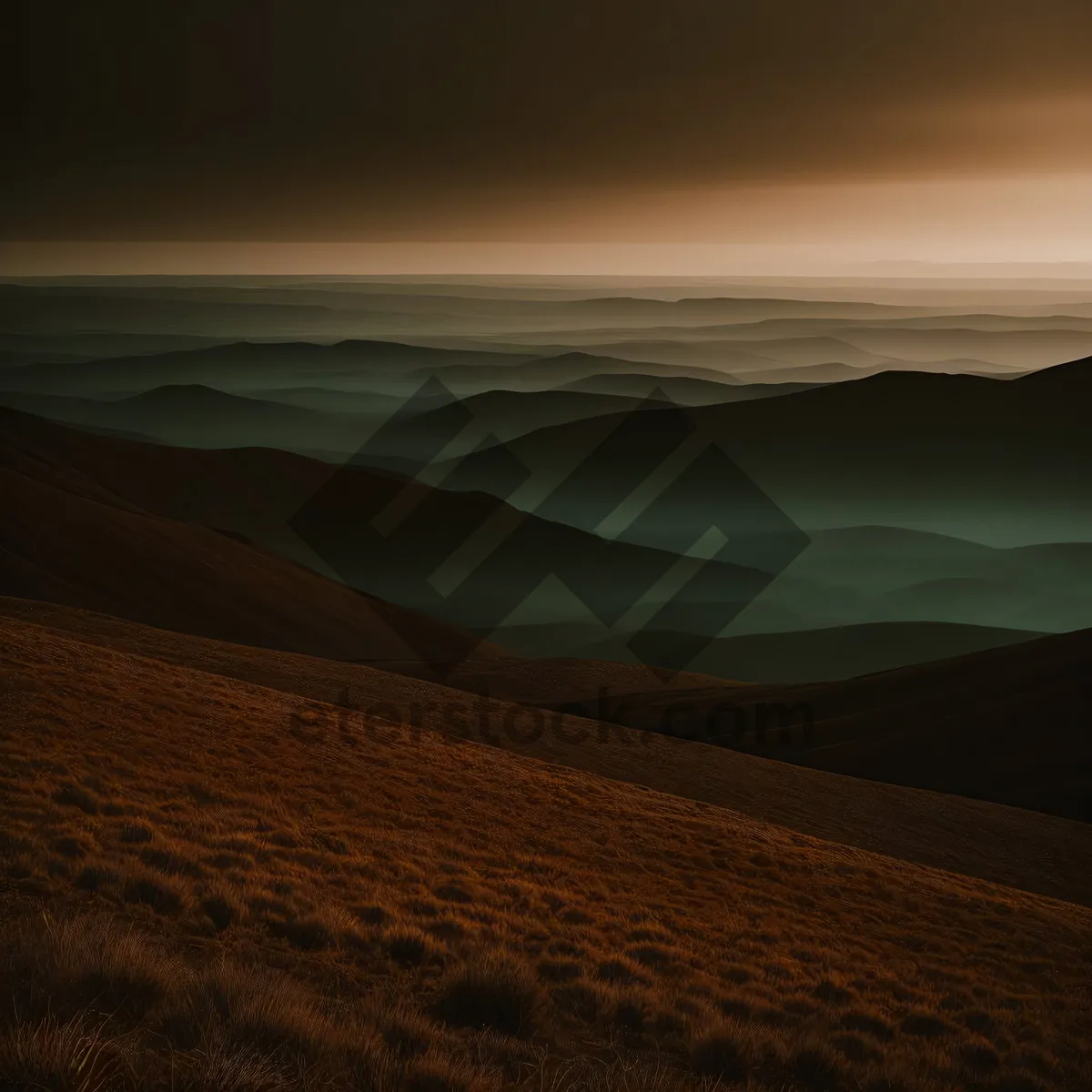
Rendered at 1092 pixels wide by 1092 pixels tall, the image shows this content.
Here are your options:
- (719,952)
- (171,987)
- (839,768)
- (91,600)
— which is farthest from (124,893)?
(91,600)

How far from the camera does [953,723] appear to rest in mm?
44375

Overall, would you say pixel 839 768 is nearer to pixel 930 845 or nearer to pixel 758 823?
pixel 930 845

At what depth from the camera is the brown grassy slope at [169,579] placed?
181 ft

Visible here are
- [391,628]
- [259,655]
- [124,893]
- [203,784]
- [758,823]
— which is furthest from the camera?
[391,628]

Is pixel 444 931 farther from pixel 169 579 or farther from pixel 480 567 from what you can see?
pixel 480 567

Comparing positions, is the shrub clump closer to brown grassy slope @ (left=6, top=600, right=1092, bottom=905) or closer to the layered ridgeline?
brown grassy slope @ (left=6, top=600, right=1092, bottom=905)

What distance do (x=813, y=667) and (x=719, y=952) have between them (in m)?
121

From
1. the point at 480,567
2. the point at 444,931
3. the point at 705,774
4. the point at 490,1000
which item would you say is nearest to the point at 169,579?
the point at 705,774

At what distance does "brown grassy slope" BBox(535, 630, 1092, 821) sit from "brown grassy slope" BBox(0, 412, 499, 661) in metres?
26.8

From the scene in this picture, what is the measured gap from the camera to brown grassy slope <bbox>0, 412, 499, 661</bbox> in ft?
181

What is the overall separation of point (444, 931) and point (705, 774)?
18915 mm

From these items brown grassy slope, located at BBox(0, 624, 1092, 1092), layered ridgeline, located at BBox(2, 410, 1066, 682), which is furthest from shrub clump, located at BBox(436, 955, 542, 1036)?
layered ridgeline, located at BBox(2, 410, 1066, 682)

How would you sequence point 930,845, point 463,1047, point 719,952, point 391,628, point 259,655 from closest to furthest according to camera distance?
1. point 463,1047
2. point 719,952
3. point 930,845
4. point 259,655
5. point 391,628

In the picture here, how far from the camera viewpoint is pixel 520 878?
41.0 feet
